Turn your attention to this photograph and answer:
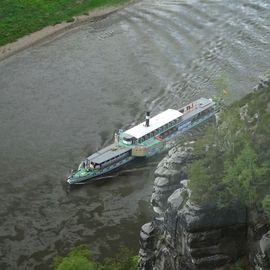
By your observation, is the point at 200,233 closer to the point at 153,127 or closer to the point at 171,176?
the point at 171,176

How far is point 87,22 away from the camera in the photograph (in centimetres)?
9900

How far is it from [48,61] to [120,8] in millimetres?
21792

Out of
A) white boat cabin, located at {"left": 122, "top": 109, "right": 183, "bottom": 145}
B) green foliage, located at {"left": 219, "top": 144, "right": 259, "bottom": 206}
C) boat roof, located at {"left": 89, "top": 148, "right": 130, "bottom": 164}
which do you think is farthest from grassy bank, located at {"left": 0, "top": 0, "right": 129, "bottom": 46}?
green foliage, located at {"left": 219, "top": 144, "right": 259, "bottom": 206}

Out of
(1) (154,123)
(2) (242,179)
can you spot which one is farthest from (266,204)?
(1) (154,123)

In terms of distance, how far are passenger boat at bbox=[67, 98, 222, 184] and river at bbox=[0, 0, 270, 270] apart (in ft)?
4.99

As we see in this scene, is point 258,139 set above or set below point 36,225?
above

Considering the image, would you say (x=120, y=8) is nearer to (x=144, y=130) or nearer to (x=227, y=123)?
(x=144, y=130)

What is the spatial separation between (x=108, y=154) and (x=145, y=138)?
484 centimetres

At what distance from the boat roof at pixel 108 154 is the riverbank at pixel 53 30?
3369 cm

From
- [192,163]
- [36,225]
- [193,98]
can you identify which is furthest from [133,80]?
[192,163]

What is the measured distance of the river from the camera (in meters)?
53.8

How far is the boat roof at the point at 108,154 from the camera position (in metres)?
61.3

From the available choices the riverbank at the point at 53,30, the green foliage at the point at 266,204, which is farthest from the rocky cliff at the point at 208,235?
the riverbank at the point at 53,30

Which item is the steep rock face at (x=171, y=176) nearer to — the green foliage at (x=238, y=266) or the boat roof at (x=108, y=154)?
the green foliage at (x=238, y=266)
